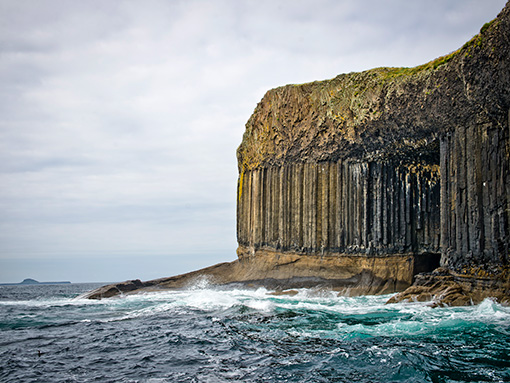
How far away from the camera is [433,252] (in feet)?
65.2

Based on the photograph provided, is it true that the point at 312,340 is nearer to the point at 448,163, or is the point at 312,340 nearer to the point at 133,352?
the point at 133,352

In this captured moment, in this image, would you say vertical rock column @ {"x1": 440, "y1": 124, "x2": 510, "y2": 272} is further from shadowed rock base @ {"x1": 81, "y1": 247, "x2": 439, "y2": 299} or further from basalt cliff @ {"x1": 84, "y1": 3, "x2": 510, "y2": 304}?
shadowed rock base @ {"x1": 81, "y1": 247, "x2": 439, "y2": 299}

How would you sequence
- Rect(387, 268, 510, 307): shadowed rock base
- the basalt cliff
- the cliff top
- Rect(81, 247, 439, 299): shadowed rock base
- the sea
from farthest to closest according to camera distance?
Rect(81, 247, 439, 299): shadowed rock base < the basalt cliff < the cliff top < Rect(387, 268, 510, 307): shadowed rock base < the sea

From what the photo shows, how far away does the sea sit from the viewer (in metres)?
7.71

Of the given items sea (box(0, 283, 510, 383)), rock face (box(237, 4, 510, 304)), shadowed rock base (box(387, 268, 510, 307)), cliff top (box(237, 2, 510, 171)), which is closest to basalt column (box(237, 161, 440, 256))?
rock face (box(237, 4, 510, 304))

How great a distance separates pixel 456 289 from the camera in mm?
15258

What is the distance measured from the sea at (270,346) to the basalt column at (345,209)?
5.90m

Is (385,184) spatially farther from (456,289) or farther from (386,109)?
(456,289)

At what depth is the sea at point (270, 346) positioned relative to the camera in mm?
7715

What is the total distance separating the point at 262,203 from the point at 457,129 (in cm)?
1381

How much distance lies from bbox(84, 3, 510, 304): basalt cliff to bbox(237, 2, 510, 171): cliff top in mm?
57

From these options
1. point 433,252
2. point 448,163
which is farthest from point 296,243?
point 448,163

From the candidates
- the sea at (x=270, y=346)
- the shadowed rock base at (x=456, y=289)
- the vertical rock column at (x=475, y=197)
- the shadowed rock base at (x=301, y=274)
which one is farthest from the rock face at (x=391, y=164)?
the sea at (x=270, y=346)

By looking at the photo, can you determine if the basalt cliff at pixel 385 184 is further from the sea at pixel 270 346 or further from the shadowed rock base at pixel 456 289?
the sea at pixel 270 346
